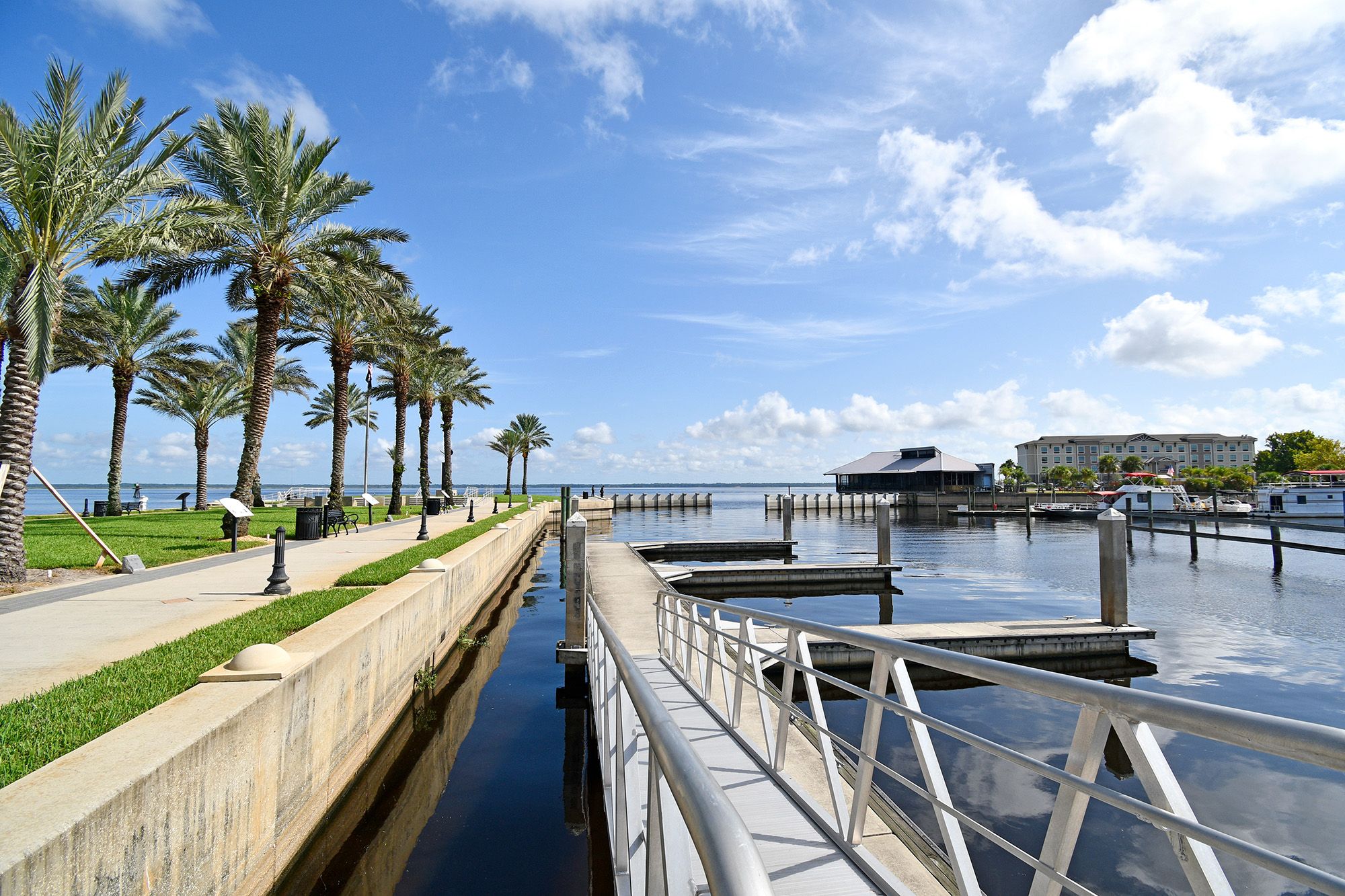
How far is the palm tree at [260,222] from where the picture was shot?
1811cm

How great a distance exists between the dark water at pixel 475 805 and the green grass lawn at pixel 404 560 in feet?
6.36

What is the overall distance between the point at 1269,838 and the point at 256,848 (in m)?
9.08

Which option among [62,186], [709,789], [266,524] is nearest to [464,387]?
[266,524]

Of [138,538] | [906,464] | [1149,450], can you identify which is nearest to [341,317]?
[138,538]

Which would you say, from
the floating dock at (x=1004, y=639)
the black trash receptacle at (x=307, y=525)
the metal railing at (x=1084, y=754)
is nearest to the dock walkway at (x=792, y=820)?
the metal railing at (x=1084, y=754)

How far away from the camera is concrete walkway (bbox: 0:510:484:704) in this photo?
638 cm

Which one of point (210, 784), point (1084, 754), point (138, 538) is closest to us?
point (1084, 754)

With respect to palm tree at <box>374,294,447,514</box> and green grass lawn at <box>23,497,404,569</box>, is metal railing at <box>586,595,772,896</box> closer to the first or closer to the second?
green grass lawn at <box>23,497,404,569</box>

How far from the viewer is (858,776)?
3.52 meters

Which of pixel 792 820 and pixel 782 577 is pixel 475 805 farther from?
pixel 782 577

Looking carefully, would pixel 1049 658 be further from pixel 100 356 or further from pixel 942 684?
pixel 100 356

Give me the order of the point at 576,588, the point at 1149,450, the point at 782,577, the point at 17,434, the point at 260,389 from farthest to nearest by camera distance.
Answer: the point at 1149,450, the point at 782,577, the point at 260,389, the point at 17,434, the point at 576,588

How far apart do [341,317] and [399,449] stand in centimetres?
871

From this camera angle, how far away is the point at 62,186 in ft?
39.7
